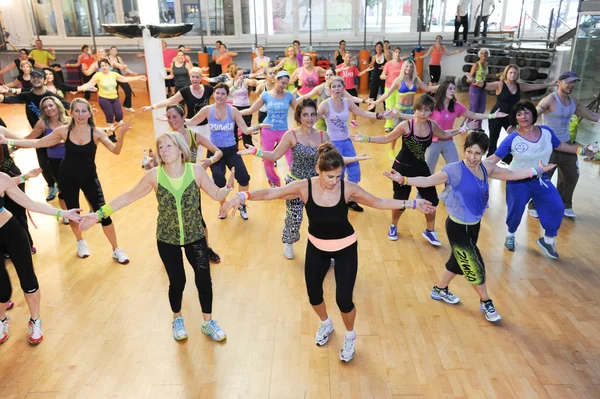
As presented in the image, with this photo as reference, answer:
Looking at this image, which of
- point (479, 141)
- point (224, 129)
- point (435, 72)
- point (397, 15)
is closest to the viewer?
point (479, 141)

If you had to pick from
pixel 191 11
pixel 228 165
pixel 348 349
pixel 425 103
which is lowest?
pixel 348 349

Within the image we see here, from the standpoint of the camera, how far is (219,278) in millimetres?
4582

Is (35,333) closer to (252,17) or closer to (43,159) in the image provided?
(43,159)

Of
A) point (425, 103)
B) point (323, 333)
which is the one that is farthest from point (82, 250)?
point (425, 103)

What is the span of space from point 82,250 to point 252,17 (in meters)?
13.7

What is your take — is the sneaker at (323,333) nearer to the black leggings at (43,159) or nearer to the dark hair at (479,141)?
the dark hair at (479,141)

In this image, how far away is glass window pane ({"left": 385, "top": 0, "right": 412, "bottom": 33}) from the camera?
1650 cm

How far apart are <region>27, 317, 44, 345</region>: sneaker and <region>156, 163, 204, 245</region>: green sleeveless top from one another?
4.20 ft

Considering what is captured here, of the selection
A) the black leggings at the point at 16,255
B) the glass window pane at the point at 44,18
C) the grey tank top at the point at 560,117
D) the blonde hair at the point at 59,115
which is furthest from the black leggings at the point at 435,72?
the black leggings at the point at 16,255

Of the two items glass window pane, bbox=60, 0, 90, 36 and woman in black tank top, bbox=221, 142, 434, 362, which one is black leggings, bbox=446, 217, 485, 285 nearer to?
woman in black tank top, bbox=221, 142, 434, 362

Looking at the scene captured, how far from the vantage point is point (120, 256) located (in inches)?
192

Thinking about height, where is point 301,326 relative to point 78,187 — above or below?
below

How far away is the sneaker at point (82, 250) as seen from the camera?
4.99 metres

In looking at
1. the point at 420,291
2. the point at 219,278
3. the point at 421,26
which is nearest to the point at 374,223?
the point at 420,291
